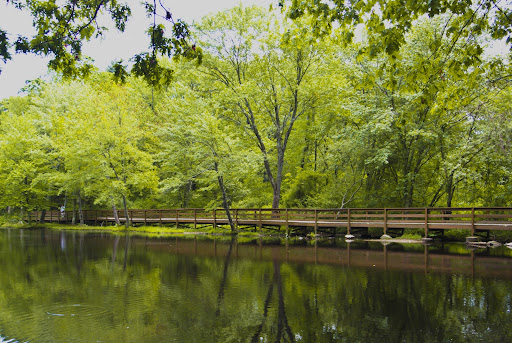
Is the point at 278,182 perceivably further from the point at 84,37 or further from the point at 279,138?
the point at 84,37

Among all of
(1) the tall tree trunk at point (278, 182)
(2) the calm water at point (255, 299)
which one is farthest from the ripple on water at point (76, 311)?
(1) the tall tree trunk at point (278, 182)

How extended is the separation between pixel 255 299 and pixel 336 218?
15.7 meters

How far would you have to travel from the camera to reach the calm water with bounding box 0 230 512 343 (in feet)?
19.7

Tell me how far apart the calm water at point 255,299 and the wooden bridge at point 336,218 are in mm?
5045

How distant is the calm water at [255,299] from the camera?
599 centimetres

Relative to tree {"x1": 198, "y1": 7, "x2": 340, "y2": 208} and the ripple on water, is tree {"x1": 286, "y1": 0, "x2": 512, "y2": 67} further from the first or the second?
tree {"x1": 198, "y1": 7, "x2": 340, "y2": 208}

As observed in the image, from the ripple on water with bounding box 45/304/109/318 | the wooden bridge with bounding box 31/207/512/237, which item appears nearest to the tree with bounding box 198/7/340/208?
the wooden bridge with bounding box 31/207/512/237

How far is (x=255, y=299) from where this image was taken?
26.2 feet

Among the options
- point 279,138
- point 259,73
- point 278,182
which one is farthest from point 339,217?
point 259,73

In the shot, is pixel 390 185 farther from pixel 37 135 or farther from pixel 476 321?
pixel 37 135

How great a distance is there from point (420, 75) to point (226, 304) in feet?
16.3

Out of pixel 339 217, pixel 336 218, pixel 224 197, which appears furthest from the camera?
pixel 224 197

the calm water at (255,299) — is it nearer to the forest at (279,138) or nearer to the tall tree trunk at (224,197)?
the forest at (279,138)

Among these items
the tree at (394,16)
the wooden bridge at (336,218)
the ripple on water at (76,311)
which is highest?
the tree at (394,16)
